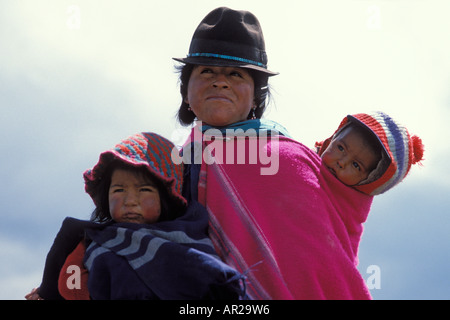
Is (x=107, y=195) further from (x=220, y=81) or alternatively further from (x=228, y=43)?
(x=228, y=43)

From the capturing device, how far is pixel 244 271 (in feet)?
9.27

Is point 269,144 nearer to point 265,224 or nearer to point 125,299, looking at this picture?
point 265,224

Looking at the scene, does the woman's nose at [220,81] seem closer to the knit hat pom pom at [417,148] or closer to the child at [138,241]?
the child at [138,241]

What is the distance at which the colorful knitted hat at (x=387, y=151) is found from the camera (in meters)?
3.22

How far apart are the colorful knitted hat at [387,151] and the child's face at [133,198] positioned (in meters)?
1.16

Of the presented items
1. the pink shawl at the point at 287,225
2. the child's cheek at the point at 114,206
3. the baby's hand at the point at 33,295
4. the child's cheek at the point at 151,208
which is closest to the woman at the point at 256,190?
the pink shawl at the point at 287,225

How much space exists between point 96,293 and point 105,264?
0.14 metres

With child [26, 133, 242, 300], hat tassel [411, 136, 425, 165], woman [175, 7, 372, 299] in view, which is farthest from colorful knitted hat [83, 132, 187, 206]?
hat tassel [411, 136, 425, 165]

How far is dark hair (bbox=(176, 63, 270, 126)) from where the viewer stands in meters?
3.69

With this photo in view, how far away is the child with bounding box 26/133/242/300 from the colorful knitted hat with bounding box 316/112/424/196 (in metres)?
1.00

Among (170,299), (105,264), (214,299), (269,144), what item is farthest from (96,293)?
(269,144)

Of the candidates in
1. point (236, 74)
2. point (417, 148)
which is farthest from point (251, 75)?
point (417, 148)

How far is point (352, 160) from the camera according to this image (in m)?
3.24

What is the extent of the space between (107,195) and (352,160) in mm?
1377
